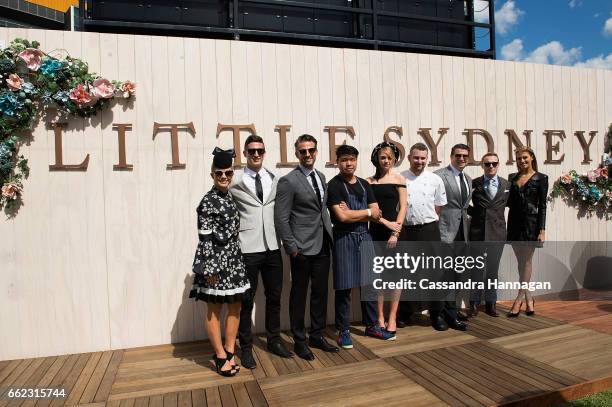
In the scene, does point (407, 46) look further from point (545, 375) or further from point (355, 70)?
point (545, 375)

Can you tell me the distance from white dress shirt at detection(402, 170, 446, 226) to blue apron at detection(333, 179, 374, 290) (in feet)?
1.72

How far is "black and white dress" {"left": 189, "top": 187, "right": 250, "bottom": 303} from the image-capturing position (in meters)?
2.61

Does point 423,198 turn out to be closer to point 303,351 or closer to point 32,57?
point 303,351

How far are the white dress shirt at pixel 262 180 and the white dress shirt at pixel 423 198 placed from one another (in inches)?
51.2

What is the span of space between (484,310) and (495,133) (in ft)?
6.76

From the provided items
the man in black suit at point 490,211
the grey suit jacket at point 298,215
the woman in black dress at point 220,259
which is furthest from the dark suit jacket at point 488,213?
the woman in black dress at point 220,259

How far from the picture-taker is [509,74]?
4.58 metres

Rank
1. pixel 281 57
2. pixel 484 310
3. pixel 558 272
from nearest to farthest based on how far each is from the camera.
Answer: pixel 281 57 < pixel 484 310 < pixel 558 272

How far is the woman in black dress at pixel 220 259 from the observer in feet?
8.58

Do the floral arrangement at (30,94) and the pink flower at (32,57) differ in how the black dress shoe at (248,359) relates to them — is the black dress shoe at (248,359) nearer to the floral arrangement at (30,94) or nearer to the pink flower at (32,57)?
the floral arrangement at (30,94)

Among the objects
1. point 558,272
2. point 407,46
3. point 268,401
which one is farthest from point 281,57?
point 407,46

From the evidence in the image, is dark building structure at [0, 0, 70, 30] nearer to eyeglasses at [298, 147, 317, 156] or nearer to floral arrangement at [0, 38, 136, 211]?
floral arrangement at [0, 38, 136, 211]

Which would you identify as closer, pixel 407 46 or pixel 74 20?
pixel 407 46

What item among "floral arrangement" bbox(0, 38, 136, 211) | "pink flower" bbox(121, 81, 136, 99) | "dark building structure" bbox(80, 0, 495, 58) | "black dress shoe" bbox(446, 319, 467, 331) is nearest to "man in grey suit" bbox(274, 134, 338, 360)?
"black dress shoe" bbox(446, 319, 467, 331)
